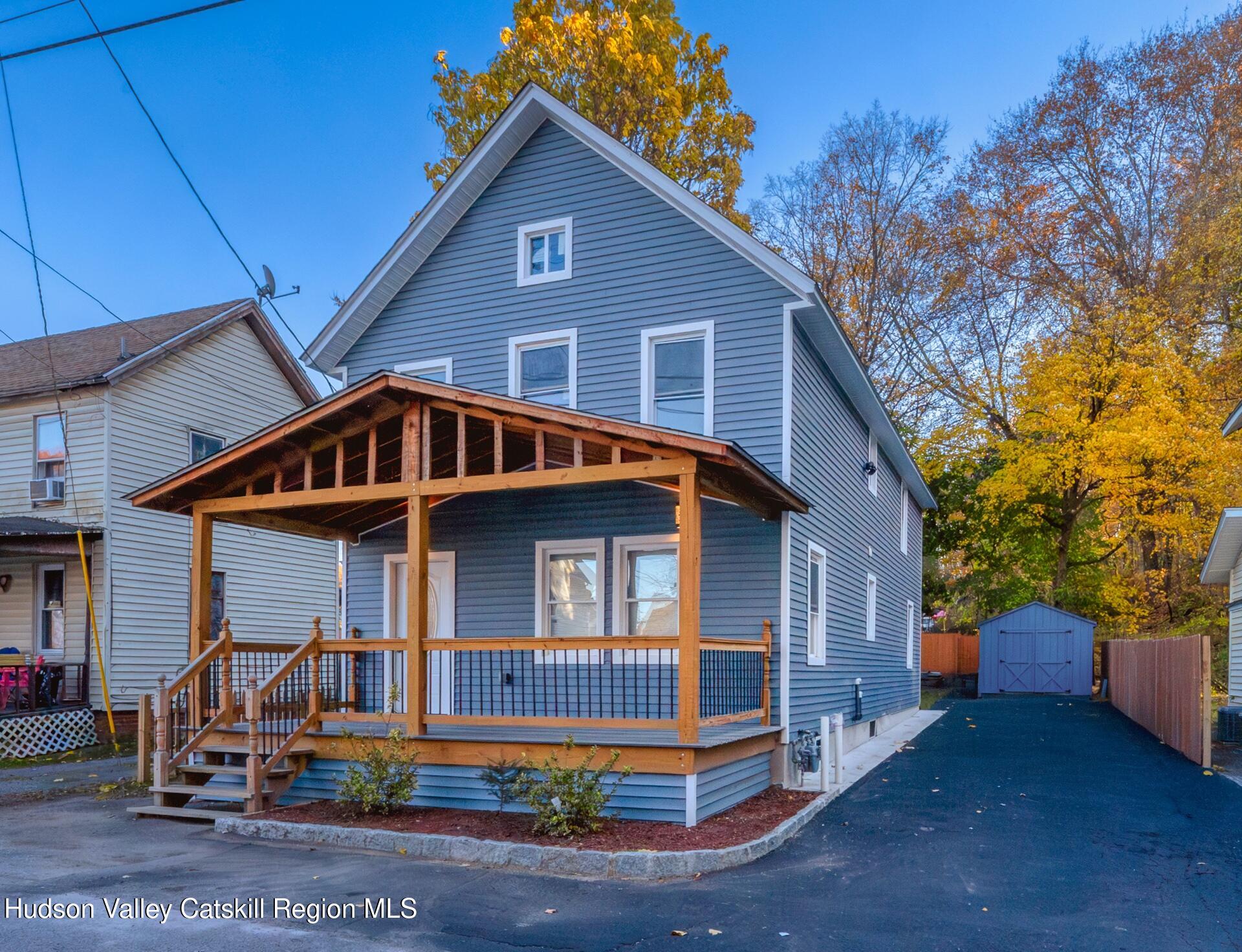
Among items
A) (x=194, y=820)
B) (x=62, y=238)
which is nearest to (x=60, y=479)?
(x=62, y=238)

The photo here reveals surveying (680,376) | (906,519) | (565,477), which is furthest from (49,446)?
(906,519)

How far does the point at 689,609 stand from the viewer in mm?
8945

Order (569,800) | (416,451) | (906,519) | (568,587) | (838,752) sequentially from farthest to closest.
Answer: (906,519), (568,587), (838,752), (416,451), (569,800)

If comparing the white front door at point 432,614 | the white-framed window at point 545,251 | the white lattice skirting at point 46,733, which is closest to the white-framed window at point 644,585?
the white front door at point 432,614

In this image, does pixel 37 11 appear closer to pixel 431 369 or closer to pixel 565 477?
pixel 431 369

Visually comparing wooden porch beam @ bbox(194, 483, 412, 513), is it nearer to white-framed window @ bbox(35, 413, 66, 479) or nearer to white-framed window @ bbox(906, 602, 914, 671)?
white-framed window @ bbox(35, 413, 66, 479)

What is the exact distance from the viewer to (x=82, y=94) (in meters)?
15.7

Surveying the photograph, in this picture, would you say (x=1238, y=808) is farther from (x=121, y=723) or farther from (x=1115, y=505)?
(x=1115, y=505)

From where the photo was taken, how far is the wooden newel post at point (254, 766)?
9617 millimetres

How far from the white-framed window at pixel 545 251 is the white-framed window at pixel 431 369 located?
151 cm

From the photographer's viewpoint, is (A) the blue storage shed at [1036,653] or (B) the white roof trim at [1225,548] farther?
(A) the blue storage shed at [1036,653]

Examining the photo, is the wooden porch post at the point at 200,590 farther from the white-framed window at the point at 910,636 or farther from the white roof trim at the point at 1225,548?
the white-framed window at the point at 910,636

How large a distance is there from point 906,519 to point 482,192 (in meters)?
12.9

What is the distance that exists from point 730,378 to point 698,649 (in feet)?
13.9
